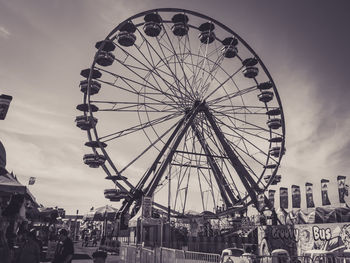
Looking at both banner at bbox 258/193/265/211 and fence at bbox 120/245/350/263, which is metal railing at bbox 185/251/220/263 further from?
banner at bbox 258/193/265/211

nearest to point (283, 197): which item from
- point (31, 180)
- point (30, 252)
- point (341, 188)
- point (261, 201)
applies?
point (341, 188)

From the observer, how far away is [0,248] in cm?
531

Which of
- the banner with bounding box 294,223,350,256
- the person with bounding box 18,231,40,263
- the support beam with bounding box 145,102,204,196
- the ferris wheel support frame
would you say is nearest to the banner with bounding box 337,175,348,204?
the ferris wheel support frame

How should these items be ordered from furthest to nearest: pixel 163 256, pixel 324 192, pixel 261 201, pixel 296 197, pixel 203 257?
1. pixel 296 197
2. pixel 324 192
3. pixel 261 201
4. pixel 163 256
5. pixel 203 257

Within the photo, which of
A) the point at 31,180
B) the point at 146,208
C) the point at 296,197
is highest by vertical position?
the point at 31,180

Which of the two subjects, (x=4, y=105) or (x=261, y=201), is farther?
(x=261, y=201)

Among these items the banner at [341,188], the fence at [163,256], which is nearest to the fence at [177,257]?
the fence at [163,256]

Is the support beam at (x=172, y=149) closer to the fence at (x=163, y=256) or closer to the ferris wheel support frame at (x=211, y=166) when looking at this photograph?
the ferris wheel support frame at (x=211, y=166)

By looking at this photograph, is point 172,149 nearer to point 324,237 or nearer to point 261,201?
point 261,201

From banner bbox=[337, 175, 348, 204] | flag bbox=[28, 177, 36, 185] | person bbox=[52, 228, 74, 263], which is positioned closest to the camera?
person bbox=[52, 228, 74, 263]

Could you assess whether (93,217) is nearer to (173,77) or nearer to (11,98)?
(173,77)

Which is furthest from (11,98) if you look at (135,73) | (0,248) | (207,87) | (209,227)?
(209,227)

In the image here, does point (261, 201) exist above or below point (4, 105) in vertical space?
below

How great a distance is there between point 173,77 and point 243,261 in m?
16.4
